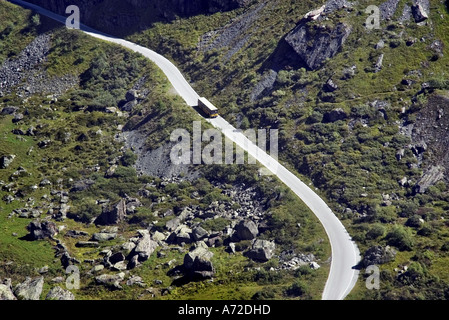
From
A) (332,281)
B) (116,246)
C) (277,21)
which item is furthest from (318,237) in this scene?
(277,21)

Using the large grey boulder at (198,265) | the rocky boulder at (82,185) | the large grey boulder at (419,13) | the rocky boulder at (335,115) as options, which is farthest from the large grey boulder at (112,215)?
the large grey boulder at (419,13)

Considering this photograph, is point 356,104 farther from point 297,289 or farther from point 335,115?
point 297,289

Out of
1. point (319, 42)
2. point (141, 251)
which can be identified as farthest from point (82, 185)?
point (319, 42)

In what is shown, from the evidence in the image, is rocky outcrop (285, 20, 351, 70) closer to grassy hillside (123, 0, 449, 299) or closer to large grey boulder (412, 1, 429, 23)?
grassy hillside (123, 0, 449, 299)

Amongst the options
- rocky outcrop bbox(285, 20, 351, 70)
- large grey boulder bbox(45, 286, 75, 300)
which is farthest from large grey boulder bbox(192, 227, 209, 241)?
rocky outcrop bbox(285, 20, 351, 70)

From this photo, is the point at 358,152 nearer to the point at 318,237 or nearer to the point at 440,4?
the point at 318,237

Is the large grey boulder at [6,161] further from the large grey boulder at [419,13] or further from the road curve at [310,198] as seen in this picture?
the large grey boulder at [419,13]
